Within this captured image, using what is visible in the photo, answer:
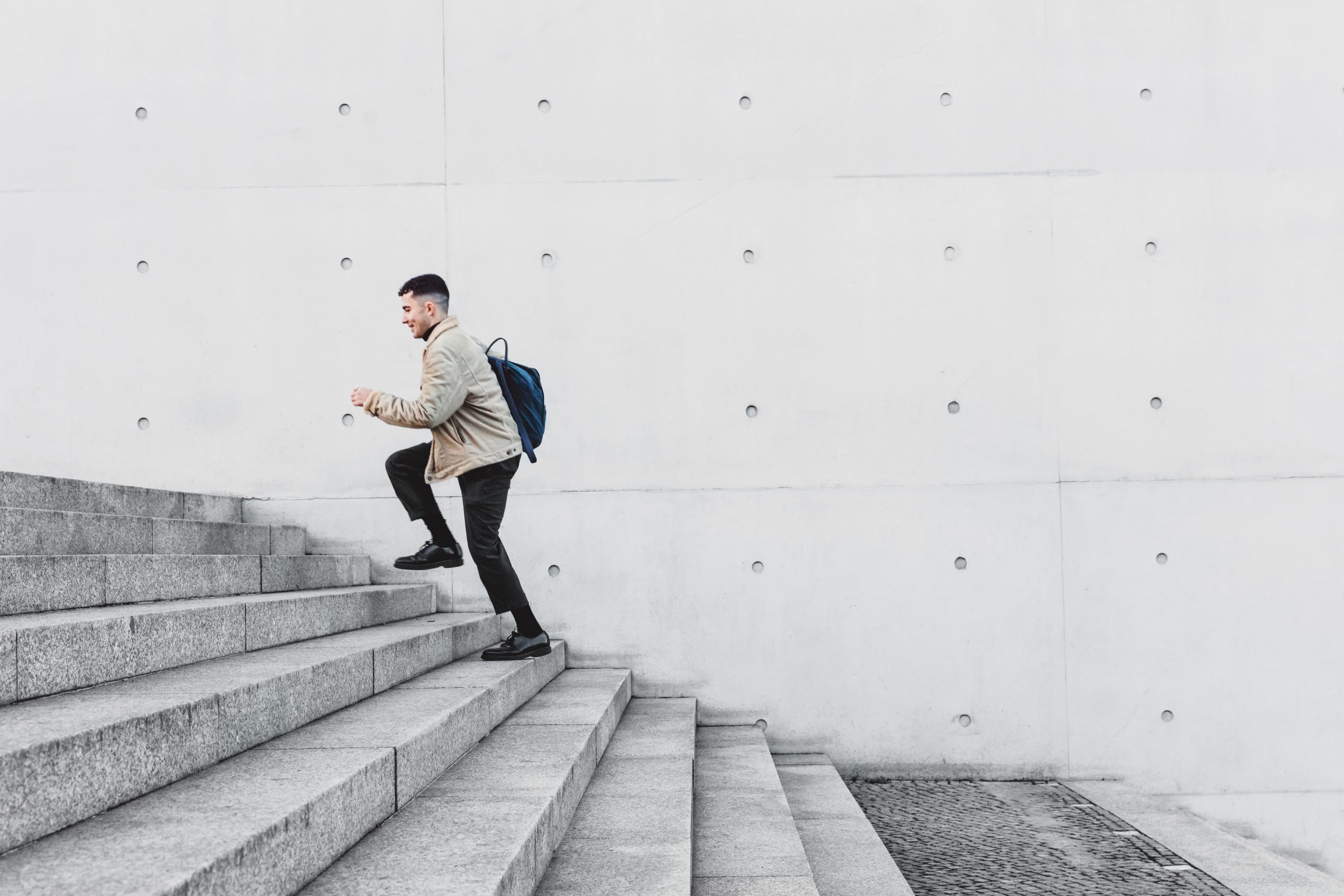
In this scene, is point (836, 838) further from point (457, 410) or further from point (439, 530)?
point (457, 410)

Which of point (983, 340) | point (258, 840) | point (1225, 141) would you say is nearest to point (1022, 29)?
→ point (1225, 141)

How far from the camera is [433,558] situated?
16.4 feet

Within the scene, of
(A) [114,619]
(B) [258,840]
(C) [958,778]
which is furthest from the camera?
(C) [958,778]

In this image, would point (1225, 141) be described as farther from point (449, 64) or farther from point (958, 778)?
point (449, 64)

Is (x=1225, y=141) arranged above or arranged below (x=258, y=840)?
above

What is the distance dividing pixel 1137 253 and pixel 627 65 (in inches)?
124

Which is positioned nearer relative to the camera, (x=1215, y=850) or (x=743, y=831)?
(x=743, y=831)

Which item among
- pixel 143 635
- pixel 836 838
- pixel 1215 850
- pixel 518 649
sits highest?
pixel 143 635

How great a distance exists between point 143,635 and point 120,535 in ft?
4.40

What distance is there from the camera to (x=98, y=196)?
21.6 feet

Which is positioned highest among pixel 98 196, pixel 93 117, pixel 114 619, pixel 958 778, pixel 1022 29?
pixel 1022 29

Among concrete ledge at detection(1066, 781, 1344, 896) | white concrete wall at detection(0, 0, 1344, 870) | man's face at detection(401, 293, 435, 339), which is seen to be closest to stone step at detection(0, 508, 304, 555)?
white concrete wall at detection(0, 0, 1344, 870)

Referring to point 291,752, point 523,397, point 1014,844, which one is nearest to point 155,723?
point 291,752

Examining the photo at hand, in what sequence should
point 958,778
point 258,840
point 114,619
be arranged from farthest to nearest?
point 958,778
point 114,619
point 258,840
